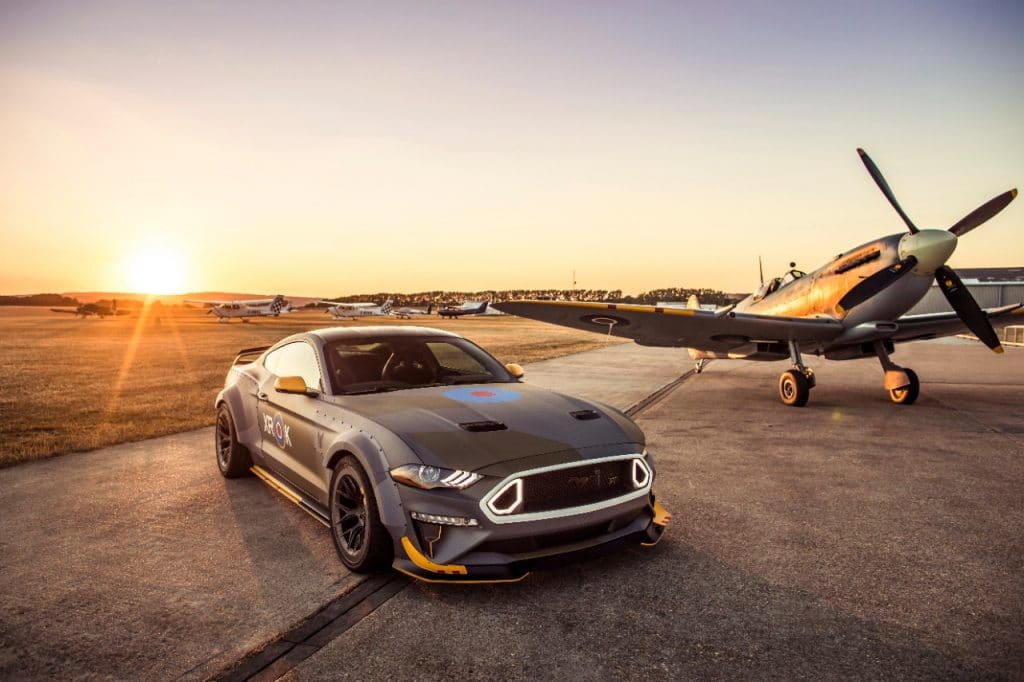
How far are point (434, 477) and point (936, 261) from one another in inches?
441

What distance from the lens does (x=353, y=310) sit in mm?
76250

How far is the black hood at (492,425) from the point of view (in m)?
3.42

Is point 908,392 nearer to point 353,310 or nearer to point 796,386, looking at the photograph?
point 796,386

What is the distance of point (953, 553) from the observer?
4102 mm

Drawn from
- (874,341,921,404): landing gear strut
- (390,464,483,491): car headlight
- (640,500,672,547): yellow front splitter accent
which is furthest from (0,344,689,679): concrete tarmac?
(874,341,921,404): landing gear strut

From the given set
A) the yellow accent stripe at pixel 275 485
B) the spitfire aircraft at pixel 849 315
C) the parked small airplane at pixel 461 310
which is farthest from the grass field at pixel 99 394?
the parked small airplane at pixel 461 310

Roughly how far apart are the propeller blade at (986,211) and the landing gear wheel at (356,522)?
463 inches

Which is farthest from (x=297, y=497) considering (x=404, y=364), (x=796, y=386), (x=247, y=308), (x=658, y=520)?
(x=247, y=308)

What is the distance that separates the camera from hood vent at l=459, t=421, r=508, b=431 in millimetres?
3641

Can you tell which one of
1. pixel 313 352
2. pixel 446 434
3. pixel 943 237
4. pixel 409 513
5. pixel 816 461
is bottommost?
pixel 816 461

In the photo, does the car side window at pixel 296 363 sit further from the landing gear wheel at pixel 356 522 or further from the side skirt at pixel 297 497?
the landing gear wheel at pixel 356 522

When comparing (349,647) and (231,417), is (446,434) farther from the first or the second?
(231,417)

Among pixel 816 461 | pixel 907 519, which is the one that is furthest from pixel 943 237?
pixel 907 519

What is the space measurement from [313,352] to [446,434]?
188cm
